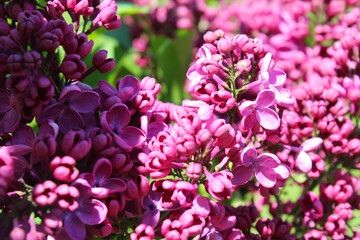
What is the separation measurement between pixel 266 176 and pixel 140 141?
32 centimetres

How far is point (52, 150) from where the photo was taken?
0.84 metres

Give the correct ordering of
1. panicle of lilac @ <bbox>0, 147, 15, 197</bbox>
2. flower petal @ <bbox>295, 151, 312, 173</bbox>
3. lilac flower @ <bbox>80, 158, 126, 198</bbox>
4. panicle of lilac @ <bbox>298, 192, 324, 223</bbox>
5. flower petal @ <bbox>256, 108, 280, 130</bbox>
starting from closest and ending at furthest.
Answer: panicle of lilac @ <bbox>0, 147, 15, 197</bbox> → lilac flower @ <bbox>80, 158, 126, 198</bbox> → flower petal @ <bbox>256, 108, 280, 130</bbox> → flower petal @ <bbox>295, 151, 312, 173</bbox> → panicle of lilac @ <bbox>298, 192, 324, 223</bbox>

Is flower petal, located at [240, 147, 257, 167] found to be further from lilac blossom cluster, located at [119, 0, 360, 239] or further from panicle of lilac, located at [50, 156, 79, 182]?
panicle of lilac, located at [50, 156, 79, 182]

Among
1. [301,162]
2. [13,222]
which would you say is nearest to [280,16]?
[301,162]

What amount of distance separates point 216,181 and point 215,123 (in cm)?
13

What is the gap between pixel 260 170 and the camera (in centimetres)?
102

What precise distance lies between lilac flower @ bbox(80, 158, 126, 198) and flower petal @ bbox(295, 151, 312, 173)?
522 mm

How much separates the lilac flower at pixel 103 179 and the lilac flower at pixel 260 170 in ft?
0.94

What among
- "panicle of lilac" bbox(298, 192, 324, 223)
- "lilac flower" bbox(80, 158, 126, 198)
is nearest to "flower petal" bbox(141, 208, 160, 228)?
"lilac flower" bbox(80, 158, 126, 198)

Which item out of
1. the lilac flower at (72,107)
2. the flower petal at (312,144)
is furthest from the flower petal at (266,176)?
the lilac flower at (72,107)

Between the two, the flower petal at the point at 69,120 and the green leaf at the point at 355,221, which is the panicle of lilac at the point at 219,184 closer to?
the flower petal at the point at 69,120

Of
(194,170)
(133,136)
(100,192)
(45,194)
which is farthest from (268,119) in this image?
(45,194)

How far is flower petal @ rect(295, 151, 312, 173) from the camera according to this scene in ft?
3.74

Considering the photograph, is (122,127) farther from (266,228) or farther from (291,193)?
(291,193)
